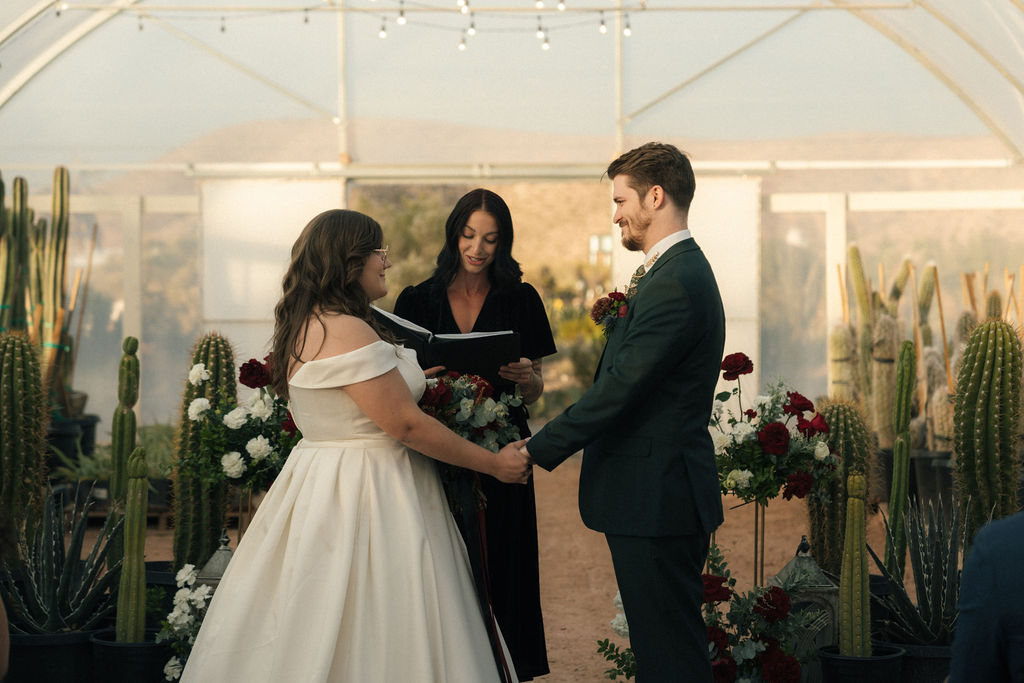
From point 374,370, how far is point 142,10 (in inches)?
336

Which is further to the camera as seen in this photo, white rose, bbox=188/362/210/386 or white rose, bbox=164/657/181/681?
white rose, bbox=188/362/210/386

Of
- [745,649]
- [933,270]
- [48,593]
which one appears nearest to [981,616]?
[745,649]

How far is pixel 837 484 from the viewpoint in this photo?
5375 millimetres

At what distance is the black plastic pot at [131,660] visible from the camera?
366 centimetres

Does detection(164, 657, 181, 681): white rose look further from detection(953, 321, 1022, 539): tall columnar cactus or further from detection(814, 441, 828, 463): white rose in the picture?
detection(953, 321, 1022, 539): tall columnar cactus

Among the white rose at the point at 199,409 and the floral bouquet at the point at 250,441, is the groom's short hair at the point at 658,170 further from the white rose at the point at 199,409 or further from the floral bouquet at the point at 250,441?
the white rose at the point at 199,409

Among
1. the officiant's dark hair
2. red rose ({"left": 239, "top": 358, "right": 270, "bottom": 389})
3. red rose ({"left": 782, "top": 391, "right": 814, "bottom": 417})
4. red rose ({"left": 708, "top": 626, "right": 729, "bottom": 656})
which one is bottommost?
red rose ({"left": 708, "top": 626, "right": 729, "bottom": 656})

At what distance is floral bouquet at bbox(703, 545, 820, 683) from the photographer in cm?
348

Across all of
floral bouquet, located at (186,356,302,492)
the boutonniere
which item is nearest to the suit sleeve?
the boutonniere

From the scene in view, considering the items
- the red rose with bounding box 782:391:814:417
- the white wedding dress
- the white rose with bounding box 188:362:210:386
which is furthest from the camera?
the white rose with bounding box 188:362:210:386

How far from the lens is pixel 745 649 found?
3512 mm

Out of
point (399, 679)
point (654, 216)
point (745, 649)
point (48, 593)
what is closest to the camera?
point (399, 679)

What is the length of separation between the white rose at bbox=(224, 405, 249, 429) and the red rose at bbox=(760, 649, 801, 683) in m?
1.95

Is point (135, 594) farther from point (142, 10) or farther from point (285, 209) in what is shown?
point (142, 10)
